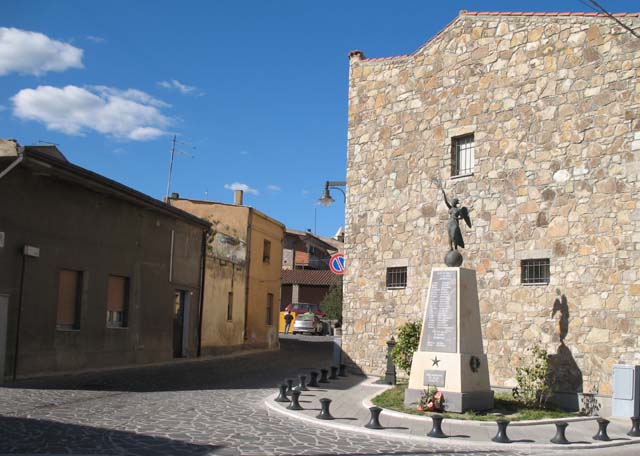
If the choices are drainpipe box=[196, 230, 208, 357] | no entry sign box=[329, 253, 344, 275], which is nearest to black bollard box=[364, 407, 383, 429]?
no entry sign box=[329, 253, 344, 275]

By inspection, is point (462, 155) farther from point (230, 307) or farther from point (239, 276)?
point (239, 276)

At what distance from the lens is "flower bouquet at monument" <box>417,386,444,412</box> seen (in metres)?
11.6

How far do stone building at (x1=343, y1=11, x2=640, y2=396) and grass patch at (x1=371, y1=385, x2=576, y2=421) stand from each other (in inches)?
36.5

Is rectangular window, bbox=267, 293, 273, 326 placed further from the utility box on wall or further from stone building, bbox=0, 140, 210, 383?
the utility box on wall

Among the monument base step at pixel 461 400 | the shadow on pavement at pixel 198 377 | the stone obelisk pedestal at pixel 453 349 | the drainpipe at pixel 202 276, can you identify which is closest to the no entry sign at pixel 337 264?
the shadow on pavement at pixel 198 377

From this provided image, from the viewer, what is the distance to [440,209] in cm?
1614

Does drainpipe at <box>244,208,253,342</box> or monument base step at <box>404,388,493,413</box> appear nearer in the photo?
monument base step at <box>404,388,493,413</box>

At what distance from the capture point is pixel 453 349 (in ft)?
38.9

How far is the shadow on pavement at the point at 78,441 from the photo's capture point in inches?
301

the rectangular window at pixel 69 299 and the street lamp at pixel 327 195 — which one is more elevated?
the street lamp at pixel 327 195

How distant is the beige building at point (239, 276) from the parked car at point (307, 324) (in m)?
10.4

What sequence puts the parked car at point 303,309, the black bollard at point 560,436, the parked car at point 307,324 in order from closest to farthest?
the black bollard at point 560,436 → the parked car at point 307,324 → the parked car at point 303,309

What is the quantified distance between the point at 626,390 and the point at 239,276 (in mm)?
18275

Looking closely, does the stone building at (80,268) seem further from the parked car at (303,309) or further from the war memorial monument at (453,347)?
the parked car at (303,309)
